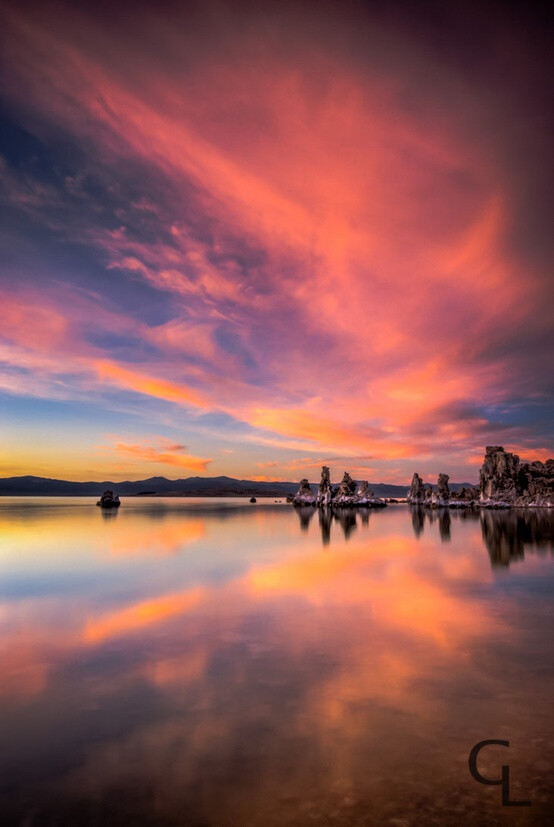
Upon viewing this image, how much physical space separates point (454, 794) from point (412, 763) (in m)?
0.74

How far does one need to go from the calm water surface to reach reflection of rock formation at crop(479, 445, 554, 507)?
12592 centimetres

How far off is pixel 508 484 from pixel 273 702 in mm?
143073

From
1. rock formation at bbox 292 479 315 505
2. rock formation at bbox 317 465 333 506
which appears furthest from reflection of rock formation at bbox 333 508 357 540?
rock formation at bbox 292 479 315 505

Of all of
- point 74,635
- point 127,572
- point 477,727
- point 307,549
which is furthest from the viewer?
point 307,549

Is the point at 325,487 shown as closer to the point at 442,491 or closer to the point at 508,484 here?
the point at 442,491

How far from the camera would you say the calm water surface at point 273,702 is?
519cm

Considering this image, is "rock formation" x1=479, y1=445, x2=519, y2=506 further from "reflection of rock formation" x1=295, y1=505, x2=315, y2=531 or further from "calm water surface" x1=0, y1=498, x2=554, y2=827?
"calm water surface" x1=0, y1=498, x2=554, y2=827

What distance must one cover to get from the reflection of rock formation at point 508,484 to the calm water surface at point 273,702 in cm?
12592

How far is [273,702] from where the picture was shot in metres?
7.91

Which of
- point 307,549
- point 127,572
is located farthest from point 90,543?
point 307,549

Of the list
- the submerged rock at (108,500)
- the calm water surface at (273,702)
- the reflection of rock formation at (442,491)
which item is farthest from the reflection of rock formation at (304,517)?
the reflection of rock formation at (442,491)

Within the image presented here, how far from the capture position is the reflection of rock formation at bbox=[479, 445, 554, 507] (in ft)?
422

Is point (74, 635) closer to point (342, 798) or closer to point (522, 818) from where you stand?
point (342, 798)

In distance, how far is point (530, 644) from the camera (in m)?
11.2
